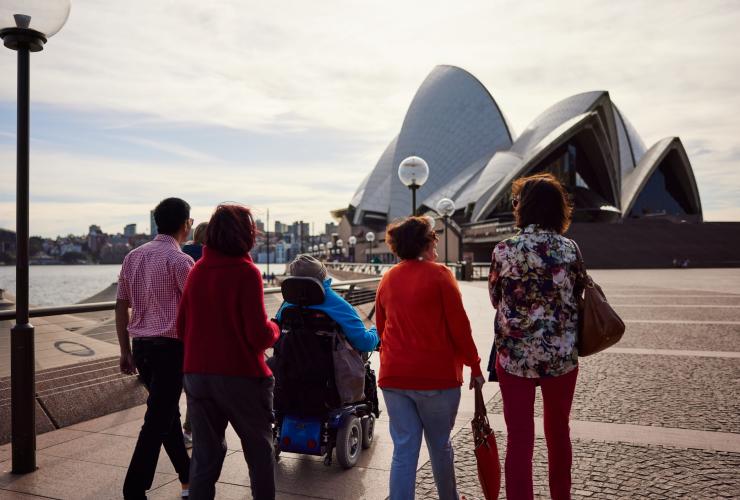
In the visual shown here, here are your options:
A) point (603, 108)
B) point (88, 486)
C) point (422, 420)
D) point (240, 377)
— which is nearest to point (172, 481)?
point (88, 486)

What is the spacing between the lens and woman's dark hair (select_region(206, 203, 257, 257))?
252cm

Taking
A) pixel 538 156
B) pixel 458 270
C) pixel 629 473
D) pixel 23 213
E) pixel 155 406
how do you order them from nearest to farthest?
pixel 155 406, pixel 629 473, pixel 23 213, pixel 458 270, pixel 538 156

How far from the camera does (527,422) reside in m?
2.59

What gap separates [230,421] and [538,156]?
44389 millimetres

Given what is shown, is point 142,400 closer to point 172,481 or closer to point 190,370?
point 172,481

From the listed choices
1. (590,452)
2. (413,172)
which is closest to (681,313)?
(413,172)

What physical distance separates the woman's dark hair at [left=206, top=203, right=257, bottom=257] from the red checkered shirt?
0.65m

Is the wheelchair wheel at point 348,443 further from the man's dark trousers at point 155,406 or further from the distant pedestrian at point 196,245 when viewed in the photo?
the distant pedestrian at point 196,245

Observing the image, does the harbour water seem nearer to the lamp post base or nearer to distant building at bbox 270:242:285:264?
the lamp post base

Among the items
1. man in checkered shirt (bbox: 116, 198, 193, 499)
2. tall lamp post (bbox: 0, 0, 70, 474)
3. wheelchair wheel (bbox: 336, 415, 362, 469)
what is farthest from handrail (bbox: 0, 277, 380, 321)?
wheelchair wheel (bbox: 336, 415, 362, 469)

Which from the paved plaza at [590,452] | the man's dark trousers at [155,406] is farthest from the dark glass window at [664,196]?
the man's dark trousers at [155,406]

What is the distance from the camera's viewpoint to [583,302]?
8.63 feet

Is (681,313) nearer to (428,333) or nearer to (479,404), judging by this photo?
(479,404)

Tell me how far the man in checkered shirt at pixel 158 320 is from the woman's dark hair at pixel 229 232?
66 cm
